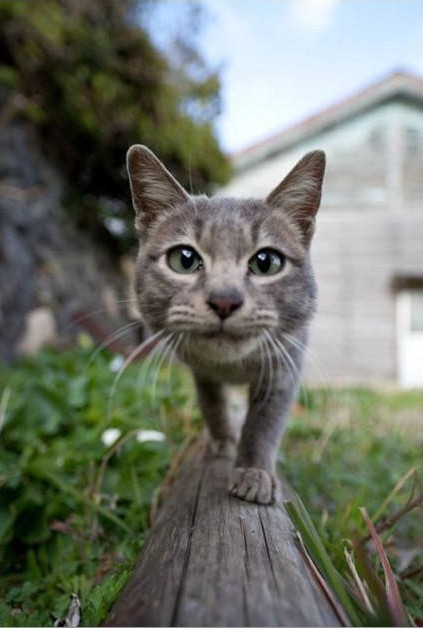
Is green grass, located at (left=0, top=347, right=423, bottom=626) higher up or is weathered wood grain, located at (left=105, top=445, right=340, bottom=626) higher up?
weathered wood grain, located at (left=105, top=445, right=340, bottom=626)

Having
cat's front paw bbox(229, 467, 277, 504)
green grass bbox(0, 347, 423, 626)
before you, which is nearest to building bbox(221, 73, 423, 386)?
green grass bbox(0, 347, 423, 626)

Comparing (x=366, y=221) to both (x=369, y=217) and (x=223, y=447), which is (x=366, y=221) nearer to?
(x=369, y=217)

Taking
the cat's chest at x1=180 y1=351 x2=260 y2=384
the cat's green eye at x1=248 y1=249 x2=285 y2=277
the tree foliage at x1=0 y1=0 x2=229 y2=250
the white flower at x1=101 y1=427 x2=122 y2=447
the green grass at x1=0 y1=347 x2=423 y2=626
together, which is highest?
the tree foliage at x1=0 y1=0 x2=229 y2=250

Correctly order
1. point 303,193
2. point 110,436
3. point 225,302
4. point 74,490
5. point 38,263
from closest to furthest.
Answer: point 225,302
point 303,193
point 74,490
point 110,436
point 38,263

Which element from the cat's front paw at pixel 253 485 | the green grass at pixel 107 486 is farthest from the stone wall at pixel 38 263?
the cat's front paw at pixel 253 485

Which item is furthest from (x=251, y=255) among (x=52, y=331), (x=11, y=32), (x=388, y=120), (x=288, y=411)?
(x=388, y=120)

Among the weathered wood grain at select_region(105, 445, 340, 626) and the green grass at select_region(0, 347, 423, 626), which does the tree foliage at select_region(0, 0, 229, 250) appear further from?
the weathered wood grain at select_region(105, 445, 340, 626)

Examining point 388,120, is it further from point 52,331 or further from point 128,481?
point 128,481

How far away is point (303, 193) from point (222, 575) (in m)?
1.06

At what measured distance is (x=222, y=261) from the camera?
1.48m

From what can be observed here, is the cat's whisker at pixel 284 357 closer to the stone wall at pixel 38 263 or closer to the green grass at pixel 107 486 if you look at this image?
the green grass at pixel 107 486

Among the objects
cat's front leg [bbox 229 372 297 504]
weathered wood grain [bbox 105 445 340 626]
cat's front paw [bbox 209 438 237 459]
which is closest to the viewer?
weathered wood grain [bbox 105 445 340 626]

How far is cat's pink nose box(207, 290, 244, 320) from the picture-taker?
4.55ft

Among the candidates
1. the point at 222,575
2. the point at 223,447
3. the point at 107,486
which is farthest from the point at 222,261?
the point at 107,486
